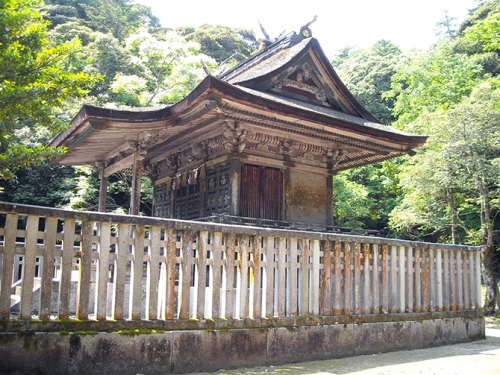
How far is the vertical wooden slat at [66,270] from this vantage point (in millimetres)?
5367

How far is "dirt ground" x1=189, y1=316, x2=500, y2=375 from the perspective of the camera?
646 centimetres

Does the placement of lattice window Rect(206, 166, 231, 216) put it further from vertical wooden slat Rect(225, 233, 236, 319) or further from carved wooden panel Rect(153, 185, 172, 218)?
vertical wooden slat Rect(225, 233, 236, 319)

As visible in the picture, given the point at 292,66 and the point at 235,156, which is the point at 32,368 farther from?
the point at 292,66

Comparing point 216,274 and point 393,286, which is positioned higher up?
point 216,274

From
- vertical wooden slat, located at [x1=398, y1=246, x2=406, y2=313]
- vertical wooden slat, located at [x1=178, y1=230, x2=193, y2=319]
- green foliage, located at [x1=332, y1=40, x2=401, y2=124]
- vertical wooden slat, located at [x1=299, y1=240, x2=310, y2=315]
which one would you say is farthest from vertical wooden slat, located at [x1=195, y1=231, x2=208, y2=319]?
green foliage, located at [x1=332, y1=40, x2=401, y2=124]

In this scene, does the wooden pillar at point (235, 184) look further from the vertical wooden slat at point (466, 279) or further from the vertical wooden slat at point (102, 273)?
the vertical wooden slat at point (102, 273)

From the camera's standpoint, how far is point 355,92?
41.7 m

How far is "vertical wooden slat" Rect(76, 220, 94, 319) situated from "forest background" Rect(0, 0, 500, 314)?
15.9 ft

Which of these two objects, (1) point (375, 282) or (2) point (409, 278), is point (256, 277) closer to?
(1) point (375, 282)

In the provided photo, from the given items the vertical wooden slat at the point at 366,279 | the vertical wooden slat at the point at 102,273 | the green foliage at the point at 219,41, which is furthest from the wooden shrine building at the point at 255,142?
the green foliage at the point at 219,41

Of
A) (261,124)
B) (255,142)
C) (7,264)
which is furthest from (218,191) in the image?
(7,264)

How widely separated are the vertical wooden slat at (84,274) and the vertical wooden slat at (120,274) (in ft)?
1.08

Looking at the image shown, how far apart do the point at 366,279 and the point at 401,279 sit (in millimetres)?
1012

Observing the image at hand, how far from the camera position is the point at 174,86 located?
2819 cm
